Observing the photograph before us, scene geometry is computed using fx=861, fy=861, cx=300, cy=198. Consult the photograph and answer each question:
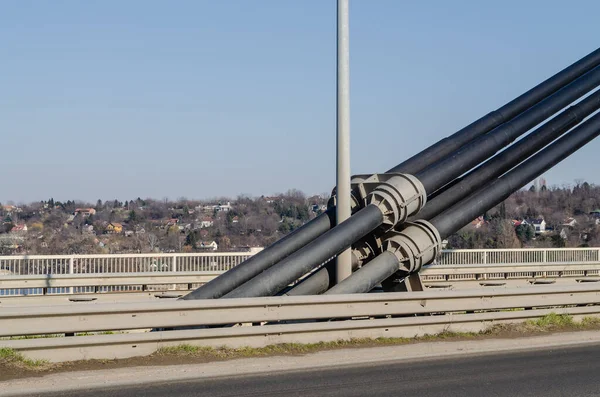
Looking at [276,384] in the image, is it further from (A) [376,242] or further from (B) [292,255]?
(A) [376,242]

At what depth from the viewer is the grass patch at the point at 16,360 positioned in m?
10.2

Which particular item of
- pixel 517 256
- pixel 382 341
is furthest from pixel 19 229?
pixel 382 341

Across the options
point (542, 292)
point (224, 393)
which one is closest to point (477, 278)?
point (542, 292)

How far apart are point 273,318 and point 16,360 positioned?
3.46 meters

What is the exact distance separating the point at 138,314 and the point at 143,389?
1.52m

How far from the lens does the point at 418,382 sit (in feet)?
33.9

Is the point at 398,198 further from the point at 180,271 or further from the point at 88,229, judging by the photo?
the point at 88,229

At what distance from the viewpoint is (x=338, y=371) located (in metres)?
11.0

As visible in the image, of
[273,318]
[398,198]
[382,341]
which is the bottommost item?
[382,341]

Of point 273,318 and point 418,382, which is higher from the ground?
point 273,318

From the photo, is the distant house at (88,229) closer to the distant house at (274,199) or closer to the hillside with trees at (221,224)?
the hillside with trees at (221,224)

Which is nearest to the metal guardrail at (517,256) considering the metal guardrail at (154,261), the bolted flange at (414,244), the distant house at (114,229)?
the metal guardrail at (154,261)

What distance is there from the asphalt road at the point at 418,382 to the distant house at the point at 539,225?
74.1 meters

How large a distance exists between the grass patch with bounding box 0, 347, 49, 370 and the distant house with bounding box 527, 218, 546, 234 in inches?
3038
